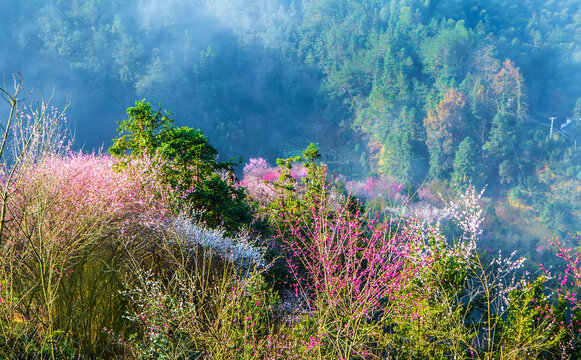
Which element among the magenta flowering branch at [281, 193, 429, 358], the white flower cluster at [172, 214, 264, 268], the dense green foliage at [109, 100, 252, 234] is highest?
the dense green foliage at [109, 100, 252, 234]

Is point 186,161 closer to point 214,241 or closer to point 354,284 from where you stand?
point 214,241

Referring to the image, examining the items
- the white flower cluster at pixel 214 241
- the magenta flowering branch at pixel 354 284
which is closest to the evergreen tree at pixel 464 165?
the white flower cluster at pixel 214 241

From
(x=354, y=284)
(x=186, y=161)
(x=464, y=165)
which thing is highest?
(x=464, y=165)

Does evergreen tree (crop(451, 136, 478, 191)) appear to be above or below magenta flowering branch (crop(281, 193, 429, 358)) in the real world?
above

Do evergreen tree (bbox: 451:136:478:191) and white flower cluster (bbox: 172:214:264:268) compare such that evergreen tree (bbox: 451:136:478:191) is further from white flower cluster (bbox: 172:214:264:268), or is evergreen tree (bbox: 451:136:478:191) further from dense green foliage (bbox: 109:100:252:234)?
white flower cluster (bbox: 172:214:264:268)

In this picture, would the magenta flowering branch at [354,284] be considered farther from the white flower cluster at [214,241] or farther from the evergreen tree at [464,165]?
the evergreen tree at [464,165]

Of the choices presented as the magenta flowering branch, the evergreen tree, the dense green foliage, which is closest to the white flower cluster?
the dense green foliage

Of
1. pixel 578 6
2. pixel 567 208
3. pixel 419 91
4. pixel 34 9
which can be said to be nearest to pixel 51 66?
pixel 34 9

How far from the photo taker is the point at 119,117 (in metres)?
34.5

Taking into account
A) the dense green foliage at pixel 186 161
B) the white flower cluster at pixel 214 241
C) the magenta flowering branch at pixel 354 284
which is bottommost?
the magenta flowering branch at pixel 354 284

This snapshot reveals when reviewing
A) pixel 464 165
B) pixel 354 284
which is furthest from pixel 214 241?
pixel 464 165

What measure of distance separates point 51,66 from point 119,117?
21.0 ft

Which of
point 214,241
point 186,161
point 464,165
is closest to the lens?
point 214,241

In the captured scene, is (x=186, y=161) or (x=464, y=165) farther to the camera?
(x=464, y=165)
